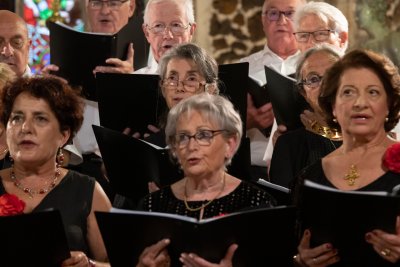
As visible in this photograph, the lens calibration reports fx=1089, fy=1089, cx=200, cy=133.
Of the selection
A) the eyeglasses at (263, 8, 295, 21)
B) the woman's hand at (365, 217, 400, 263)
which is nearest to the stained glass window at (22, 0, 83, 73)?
the eyeglasses at (263, 8, 295, 21)

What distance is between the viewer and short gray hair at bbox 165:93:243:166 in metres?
4.64

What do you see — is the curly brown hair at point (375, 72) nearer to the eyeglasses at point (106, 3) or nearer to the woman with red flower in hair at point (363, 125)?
the woman with red flower in hair at point (363, 125)

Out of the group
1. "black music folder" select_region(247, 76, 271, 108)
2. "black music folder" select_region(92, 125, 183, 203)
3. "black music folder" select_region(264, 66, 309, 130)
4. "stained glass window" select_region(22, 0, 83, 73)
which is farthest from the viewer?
"stained glass window" select_region(22, 0, 83, 73)

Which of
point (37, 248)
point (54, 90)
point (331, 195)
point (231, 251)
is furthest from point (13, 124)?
point (331, 195)

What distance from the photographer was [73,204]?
475 centimetres

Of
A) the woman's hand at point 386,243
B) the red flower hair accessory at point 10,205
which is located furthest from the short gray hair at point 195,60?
the woman's hand at point 386,243

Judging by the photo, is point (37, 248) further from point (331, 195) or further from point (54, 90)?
point (331, 195)

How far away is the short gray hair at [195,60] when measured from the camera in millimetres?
5590

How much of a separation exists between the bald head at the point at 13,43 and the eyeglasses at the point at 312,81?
5.95ft

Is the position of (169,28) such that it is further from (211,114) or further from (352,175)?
(352,175)

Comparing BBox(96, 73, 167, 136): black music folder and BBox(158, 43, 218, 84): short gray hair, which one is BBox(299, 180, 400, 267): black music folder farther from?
BBox(96, 73, 167, 136): black music folder

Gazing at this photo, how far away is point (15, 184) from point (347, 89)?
151 cm

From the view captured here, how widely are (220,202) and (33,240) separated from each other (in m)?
0.82

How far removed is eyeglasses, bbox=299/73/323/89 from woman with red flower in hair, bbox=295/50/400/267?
2.44 feet
